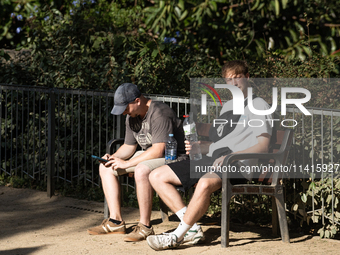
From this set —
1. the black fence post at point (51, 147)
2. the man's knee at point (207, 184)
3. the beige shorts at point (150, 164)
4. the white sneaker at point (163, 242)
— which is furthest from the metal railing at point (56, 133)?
the white sneaker at point (163, 242)

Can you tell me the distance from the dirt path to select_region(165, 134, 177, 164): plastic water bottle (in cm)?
75

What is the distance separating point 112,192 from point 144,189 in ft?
1.58

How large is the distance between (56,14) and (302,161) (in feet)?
16.7

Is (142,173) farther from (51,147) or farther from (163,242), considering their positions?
(51,147)

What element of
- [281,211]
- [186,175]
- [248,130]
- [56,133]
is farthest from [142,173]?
[56,133]

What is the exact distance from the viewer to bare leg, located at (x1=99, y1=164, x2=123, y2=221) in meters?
4.65

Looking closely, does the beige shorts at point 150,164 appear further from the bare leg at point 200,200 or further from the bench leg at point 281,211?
the bench leg at point 281,211

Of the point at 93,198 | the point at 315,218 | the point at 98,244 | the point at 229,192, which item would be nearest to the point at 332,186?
the point at 315,218

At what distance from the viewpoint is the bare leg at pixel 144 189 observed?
4328mm

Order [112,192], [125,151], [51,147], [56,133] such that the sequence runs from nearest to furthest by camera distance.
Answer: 1. [112,192]
2. [125,151]
3. [51,147]
4. [56,133]

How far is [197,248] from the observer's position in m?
4.16

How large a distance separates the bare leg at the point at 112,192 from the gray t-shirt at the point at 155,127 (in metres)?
0.39

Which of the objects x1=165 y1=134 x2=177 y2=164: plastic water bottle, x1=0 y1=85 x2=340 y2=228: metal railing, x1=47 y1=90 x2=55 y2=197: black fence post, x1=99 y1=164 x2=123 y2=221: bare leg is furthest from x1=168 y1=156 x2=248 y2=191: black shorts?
x1=47 y1=90 x2=55 y2=197: black fence post

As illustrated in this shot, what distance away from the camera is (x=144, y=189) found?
171 inches
